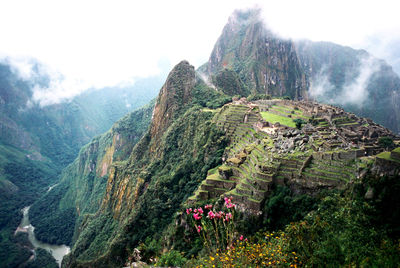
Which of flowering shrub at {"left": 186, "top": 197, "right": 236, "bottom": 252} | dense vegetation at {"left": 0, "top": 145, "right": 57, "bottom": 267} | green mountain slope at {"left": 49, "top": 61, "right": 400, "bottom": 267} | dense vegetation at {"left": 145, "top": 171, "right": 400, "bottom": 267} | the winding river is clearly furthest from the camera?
the winding river

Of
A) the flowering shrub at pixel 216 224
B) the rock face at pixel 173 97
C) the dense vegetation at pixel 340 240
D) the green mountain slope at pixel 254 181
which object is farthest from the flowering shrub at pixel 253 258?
the rock face at pixel 173 97

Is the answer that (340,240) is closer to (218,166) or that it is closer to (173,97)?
(218,166)

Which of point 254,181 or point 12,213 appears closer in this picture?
point 254,181

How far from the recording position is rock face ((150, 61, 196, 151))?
103062mm

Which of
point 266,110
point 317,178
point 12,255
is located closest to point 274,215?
point 317,178

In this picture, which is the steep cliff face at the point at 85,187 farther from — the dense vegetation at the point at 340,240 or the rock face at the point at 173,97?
the dense vegetation at the point at 340,240

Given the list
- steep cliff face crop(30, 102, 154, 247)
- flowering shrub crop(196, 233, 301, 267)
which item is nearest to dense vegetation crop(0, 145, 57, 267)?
steep cliff face crop(30, 102, 154, 247)

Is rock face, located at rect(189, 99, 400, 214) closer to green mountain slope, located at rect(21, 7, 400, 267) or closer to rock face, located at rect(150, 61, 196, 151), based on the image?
green mountain slope, located at rect(21, 7, 400, 267)

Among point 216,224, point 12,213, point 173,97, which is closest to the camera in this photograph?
point 216,224

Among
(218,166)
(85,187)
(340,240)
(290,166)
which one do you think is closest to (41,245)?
(85,187)

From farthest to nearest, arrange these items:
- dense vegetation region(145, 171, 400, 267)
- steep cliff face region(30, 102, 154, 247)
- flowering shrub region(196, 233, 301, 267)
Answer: steep cliff face region(30, 102, 154, 247) < dense vegetation region(145, 171, 400, 267) < flowering shrub region(196, 233, 301, 267)

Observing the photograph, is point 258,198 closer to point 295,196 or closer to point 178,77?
point 295,196

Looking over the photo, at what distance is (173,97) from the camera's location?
4198 inches

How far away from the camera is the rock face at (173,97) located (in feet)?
338
